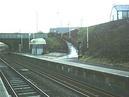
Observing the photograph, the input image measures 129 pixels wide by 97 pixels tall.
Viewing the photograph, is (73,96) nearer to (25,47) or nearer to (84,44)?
(84,44)

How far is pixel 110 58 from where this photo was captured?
52219 mm

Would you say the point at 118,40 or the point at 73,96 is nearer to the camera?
the point at 73,96

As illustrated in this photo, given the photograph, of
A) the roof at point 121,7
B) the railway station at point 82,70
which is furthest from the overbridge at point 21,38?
the roof at point 121,7

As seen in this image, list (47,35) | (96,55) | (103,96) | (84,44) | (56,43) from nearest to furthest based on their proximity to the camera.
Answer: (103,96) → (96,55) → (84,44) → (56,43) → (47,35)

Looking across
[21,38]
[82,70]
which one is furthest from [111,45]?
[21,38]

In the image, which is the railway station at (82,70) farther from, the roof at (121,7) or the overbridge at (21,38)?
the overbridge at (21,38)

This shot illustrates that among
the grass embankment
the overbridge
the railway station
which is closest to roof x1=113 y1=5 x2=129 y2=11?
the railway station

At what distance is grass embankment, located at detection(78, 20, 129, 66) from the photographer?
50.3 meters

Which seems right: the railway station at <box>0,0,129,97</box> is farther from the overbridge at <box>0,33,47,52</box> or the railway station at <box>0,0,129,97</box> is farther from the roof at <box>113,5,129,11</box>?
the overbridge at <box>0,33,47,52</box>

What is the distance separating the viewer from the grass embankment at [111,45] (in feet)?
165

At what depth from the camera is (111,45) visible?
5684 cm

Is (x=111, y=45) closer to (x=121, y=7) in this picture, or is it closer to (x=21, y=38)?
(x=121, y=7)

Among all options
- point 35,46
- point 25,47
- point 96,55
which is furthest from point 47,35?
point 96,55

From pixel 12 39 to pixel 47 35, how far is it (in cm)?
1279
